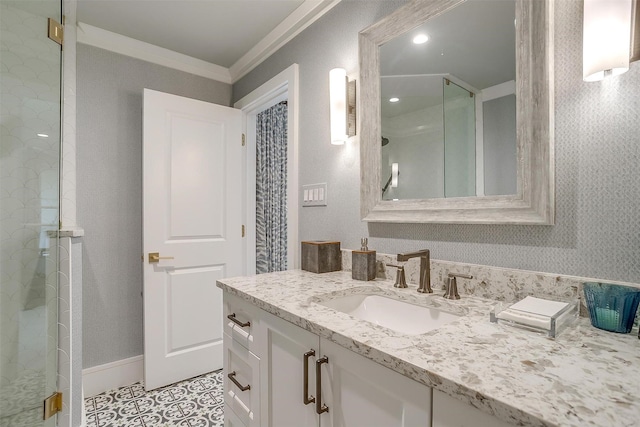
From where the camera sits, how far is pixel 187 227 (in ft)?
7.63

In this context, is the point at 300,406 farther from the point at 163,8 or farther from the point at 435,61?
the point at 163,8

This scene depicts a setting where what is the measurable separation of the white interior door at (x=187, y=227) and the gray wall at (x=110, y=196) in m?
0.26

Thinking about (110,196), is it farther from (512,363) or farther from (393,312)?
(512,363)

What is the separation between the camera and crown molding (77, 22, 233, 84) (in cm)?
214

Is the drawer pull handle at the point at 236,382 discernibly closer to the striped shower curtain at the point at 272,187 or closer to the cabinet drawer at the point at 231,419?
the cabinet drawer at the point at 231,419

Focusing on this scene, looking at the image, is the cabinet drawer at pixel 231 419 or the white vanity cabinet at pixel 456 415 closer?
the white vanity cabinet at pixel 456 415

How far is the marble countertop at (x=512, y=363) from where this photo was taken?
47 centimetres

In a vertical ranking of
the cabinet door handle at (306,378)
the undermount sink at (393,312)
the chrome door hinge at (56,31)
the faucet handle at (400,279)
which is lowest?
the cabinet door handle at (306,378)

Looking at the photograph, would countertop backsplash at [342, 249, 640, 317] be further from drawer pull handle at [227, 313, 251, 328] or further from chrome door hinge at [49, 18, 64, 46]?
chrome door hinge at [49, 18, 64, 46]

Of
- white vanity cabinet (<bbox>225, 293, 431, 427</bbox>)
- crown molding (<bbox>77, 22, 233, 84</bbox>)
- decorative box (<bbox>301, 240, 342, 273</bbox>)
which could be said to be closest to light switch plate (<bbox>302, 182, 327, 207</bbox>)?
decorative box (<bbox>301, 240, 342, 273</bbox>)

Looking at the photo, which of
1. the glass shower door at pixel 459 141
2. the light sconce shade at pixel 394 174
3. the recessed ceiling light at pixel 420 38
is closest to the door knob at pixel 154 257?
the light sconce shade at pixel 394 174

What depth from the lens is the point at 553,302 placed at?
86cm

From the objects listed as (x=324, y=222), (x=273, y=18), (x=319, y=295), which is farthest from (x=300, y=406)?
(x=273, y=18)

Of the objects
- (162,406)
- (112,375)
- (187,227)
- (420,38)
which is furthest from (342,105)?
(112,375)
